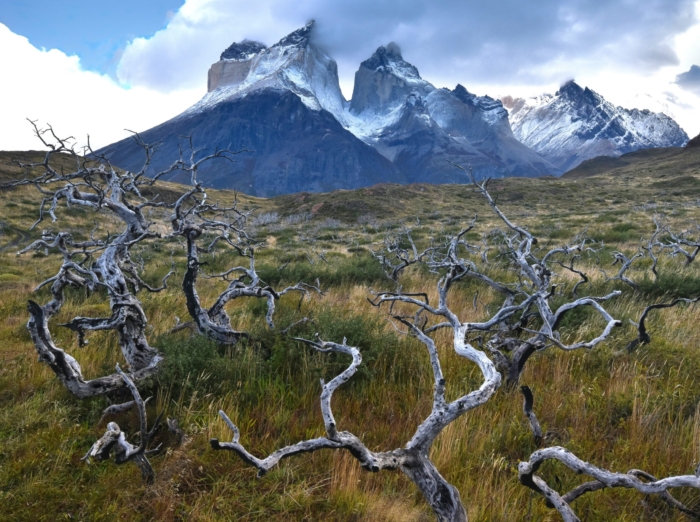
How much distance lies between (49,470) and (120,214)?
8.01ft

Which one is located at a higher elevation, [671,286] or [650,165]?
[650,165]

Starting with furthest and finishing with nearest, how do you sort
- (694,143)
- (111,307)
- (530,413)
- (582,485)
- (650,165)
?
(694,143), (650,165), (111,307), (530,413), (582,485)

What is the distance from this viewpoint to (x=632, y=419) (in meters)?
2.70

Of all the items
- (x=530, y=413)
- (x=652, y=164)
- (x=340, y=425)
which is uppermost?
(x=652, y=164)

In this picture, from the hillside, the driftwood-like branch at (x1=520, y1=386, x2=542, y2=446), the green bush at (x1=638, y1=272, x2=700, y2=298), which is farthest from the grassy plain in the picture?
the hillside

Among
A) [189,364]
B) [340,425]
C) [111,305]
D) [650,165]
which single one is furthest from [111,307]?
[650,165]

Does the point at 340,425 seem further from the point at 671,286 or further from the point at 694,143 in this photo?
the point at 694,143

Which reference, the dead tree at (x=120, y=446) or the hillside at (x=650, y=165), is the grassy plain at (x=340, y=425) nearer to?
the dead tree at (x=120, y=446)

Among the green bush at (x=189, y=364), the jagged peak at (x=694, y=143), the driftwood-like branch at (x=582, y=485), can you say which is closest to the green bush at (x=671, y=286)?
the driftwood-like branch at (x=582, y=485)

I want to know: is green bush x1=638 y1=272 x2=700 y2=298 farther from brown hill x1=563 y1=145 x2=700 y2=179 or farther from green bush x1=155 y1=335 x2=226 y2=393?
brown hill x1=563 y1=145 x2=700 y2=179

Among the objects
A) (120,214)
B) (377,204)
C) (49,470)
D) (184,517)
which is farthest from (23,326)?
(377,204)

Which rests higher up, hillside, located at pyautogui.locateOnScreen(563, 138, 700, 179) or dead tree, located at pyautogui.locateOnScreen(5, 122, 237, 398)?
hillside, located at pyautogui.locateOnScreen(563, 138, 700, 179)

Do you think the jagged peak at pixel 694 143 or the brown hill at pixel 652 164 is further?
the jagged peak at pixel 694 143

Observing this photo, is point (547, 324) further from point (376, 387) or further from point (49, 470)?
point (49, 470)
